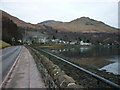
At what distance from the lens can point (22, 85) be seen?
8.59 meters

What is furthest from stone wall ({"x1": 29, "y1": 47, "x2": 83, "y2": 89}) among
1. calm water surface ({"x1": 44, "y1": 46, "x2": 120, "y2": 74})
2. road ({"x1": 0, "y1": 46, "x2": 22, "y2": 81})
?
calm water surface ({"x1": 44, "y1": 46, "x2": 120, "y2": 74})

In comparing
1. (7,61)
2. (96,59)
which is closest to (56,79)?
(7,61)

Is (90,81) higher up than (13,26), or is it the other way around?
(13,26)

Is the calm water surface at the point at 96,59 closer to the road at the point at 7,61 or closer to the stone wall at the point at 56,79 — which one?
the road at the point at 7,61

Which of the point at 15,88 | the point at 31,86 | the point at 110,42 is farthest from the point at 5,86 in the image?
the point at 110,42

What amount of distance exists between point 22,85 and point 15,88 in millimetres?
580

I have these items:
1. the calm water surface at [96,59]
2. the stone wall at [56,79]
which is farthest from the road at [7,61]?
the calm water surface at [96,59]

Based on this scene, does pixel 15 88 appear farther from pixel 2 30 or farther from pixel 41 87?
pixel 2 30

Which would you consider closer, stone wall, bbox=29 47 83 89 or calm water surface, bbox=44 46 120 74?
stone wall, bbox=29 47 83 89

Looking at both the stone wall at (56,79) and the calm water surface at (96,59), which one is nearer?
the stone wall at (56,79)

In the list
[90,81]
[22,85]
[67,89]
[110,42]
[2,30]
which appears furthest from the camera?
[110,42]

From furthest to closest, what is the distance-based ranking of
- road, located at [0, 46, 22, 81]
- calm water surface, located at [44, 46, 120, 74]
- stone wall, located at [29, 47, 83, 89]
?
calm water surface, located at [44, 46, 120, 74] < road, located at [0, 46, 22, 81] < stone wall, located at [29, 47, 83, 89]

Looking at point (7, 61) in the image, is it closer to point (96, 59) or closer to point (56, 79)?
point (56, 79)

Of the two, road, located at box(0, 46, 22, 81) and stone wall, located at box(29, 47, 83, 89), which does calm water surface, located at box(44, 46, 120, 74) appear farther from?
stone wall, located at box(29, 47, 83, 89)
